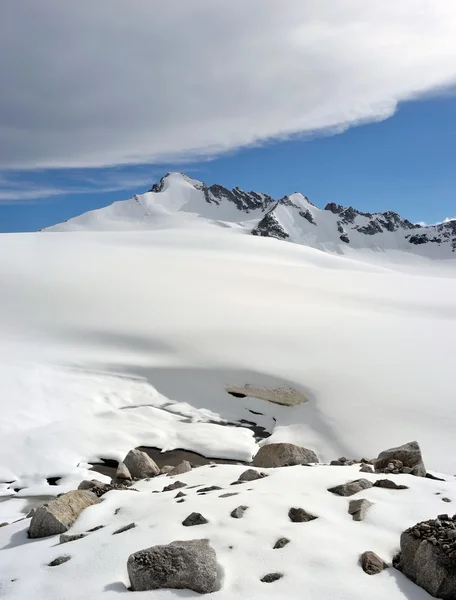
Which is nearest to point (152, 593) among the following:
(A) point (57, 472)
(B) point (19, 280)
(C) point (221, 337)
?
(A) point (57, 472)

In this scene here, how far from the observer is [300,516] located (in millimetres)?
6133

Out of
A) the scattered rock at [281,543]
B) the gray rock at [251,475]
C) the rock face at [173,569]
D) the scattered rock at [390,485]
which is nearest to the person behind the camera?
the rock face at [173,569]

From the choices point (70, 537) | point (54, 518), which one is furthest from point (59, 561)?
point (54, 518)

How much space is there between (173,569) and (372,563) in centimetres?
203

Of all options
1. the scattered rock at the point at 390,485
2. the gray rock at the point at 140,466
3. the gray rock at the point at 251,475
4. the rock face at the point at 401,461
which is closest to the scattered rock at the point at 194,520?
the gray rock at the point at 251,475

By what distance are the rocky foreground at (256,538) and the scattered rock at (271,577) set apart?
0.01m

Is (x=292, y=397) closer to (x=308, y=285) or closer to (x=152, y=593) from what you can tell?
(x=152, y=593)

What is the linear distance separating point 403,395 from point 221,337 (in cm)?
846

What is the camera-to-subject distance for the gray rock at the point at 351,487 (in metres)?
6.95

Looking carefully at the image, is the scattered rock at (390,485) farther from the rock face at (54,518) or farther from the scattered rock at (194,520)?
the rock face at (54,518)

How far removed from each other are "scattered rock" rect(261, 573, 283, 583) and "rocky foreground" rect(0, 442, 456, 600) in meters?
0.01

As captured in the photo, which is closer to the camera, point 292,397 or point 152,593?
point 152,593

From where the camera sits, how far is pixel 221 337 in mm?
21031

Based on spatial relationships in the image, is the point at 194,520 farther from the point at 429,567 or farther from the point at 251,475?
the point at 429,567
